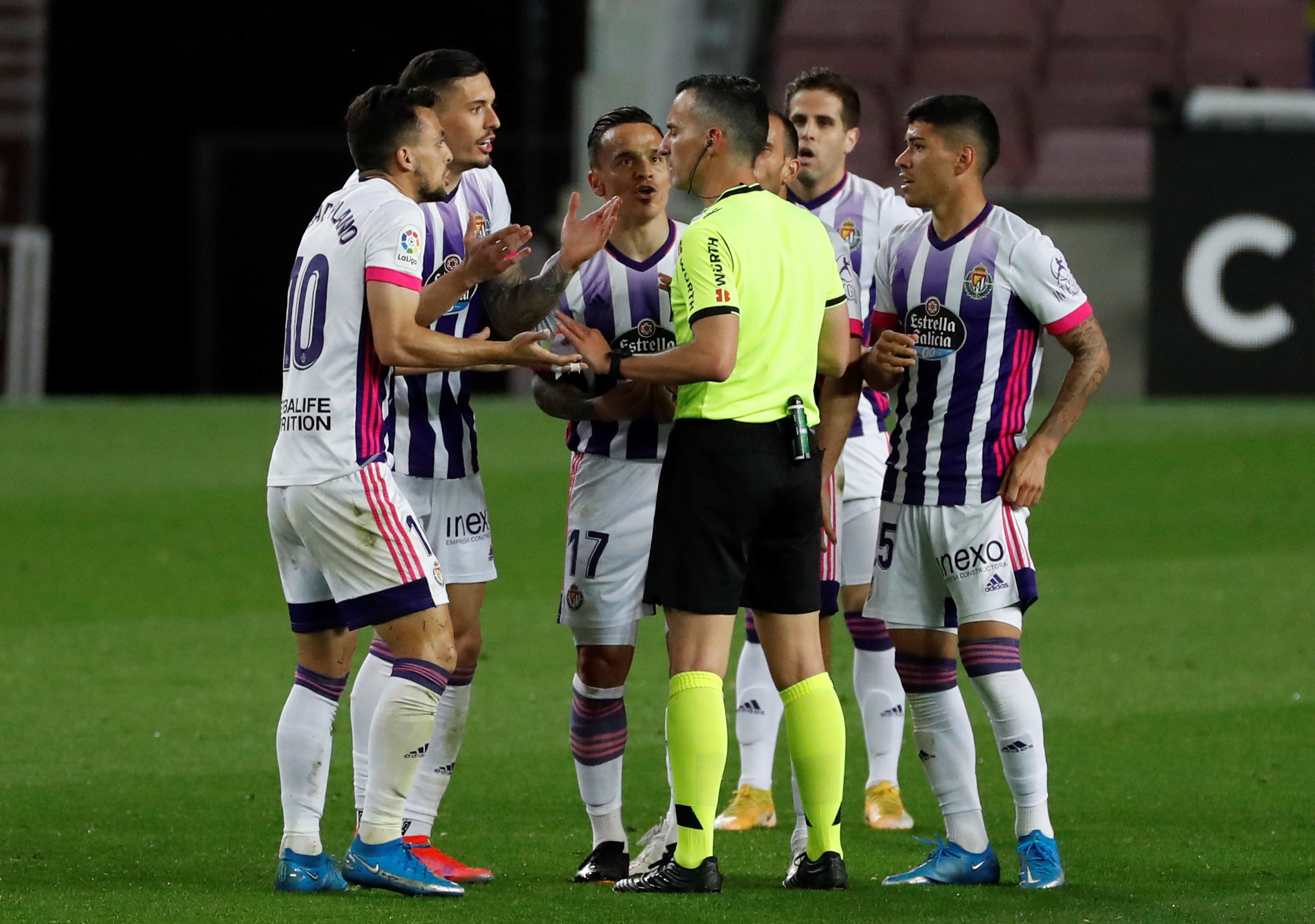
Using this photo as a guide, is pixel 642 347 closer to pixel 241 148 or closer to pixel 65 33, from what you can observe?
pixel 241 148

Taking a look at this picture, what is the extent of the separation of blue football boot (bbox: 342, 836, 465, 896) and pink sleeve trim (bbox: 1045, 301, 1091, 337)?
2.04 metres

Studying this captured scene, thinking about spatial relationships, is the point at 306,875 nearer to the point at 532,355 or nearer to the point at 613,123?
the point at 532,355

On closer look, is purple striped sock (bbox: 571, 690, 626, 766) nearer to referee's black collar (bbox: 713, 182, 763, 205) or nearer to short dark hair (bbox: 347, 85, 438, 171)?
referee's black collar (bbox: 713, 182, 763, 205)

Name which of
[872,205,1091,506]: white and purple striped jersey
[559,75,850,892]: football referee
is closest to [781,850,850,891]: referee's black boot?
[559,75,850,892]: football referee

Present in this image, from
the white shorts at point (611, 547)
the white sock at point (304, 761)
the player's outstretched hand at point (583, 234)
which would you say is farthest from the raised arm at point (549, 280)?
the white sock at point (304, 761)

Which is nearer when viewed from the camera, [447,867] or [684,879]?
[684,879]

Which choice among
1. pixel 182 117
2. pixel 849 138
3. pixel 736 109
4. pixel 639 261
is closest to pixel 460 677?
pixel 639 261

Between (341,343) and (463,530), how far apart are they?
83cm

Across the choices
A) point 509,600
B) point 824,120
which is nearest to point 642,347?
point 824,120

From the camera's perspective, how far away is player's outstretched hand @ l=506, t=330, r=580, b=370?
189 inches

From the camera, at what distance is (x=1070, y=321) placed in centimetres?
494

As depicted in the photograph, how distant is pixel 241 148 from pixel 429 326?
17716 millimetres

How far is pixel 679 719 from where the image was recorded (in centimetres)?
472

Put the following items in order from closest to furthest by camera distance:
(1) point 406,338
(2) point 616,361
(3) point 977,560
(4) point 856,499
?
(1) point 406,338 < (2) point 616,361 < (3) point 977,560 < (4) point 856,499
